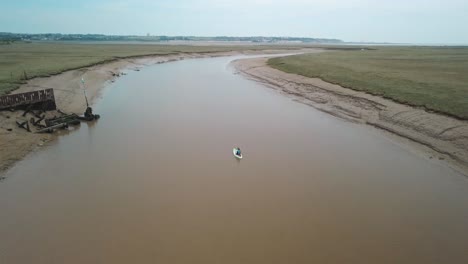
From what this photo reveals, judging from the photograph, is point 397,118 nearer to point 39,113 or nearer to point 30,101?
point 39,113

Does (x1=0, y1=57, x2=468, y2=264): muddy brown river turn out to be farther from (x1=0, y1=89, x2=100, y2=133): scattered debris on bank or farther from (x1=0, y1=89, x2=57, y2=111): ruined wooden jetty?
(x1=0, y1=89, x2=57, y2=111): ruined wooden jetty

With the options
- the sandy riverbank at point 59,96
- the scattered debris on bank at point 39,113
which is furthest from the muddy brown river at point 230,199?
the scattered debris on bank at point 39,113

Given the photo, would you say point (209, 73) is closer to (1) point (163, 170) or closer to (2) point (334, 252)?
(1) point (163, 170)

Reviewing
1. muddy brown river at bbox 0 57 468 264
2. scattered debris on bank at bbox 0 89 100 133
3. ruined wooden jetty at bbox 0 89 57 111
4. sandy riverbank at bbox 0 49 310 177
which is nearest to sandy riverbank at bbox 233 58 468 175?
muddy brown river at bbox 0 57 468 264

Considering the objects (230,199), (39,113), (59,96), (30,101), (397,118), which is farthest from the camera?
(59,96)

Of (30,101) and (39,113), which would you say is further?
(30,101)

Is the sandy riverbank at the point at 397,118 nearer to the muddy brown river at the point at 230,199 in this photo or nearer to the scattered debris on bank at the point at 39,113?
the muddy brown river at the point at 230,199

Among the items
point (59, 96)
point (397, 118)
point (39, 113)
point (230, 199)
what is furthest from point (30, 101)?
point (397, 118)
